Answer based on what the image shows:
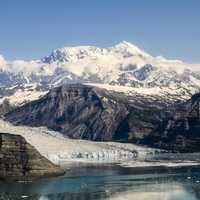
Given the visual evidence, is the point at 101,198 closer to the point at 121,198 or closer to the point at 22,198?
the point at 121,198

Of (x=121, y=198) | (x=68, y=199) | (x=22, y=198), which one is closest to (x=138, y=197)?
(x=121, y=198)

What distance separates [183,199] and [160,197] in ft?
23.9

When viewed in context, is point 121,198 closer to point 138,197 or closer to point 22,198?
point 138,197

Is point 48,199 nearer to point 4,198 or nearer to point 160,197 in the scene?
point 4,198

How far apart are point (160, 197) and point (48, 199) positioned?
101 feet

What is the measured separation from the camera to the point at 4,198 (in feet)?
652

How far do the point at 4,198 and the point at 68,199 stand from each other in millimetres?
17559

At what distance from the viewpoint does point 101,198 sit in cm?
19875

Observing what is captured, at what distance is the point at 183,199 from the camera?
Answer: 194625mm

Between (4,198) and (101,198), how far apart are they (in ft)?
87.4

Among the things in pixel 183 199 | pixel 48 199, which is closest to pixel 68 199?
pixel 48 199

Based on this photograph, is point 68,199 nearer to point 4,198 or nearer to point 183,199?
point 4,198

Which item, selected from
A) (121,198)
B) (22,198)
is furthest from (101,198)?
(22,198)

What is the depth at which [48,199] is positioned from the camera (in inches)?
7840
